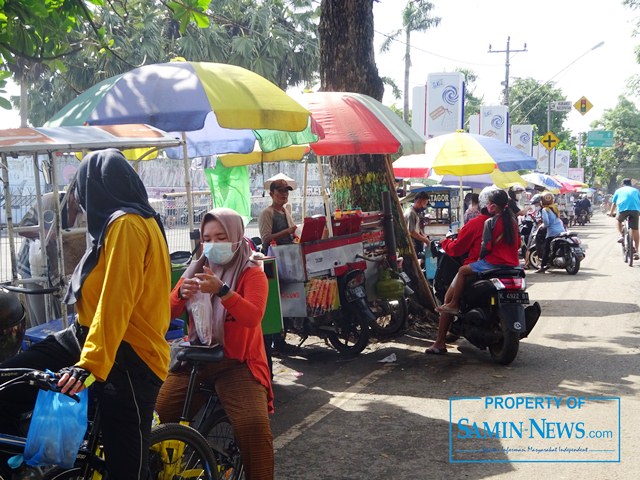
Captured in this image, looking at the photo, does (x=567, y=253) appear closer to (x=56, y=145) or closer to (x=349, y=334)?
(x=349, y=334)

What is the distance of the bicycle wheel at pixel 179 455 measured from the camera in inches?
134

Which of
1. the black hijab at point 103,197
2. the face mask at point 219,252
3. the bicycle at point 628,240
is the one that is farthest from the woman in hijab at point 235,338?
the bicycle at point 628,240

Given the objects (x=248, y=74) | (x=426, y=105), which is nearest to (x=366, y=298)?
(x=248, y=74)

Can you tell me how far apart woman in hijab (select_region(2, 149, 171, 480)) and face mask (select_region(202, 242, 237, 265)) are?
85 cm

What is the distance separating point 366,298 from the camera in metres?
8.11

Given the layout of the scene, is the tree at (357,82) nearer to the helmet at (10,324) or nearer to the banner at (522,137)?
the helmet at (10,324)

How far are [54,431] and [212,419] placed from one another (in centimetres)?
122

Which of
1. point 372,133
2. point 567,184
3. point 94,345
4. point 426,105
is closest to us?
point 94,345

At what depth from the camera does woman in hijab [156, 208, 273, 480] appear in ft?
12.3

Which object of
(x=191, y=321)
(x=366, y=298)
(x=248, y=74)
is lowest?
(x=366, y=298)

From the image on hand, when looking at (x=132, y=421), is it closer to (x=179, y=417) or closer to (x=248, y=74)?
(x=179, y=417)

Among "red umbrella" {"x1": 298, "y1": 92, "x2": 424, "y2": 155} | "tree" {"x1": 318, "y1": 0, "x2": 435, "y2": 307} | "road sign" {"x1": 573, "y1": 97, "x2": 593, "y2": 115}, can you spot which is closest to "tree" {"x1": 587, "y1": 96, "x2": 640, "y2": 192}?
"road sign" {"x1": 573, "y1": 97, "x2": 593, "y2": 115}

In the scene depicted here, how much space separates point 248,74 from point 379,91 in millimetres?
3299

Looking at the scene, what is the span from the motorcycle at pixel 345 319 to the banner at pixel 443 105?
1290 centimetres
